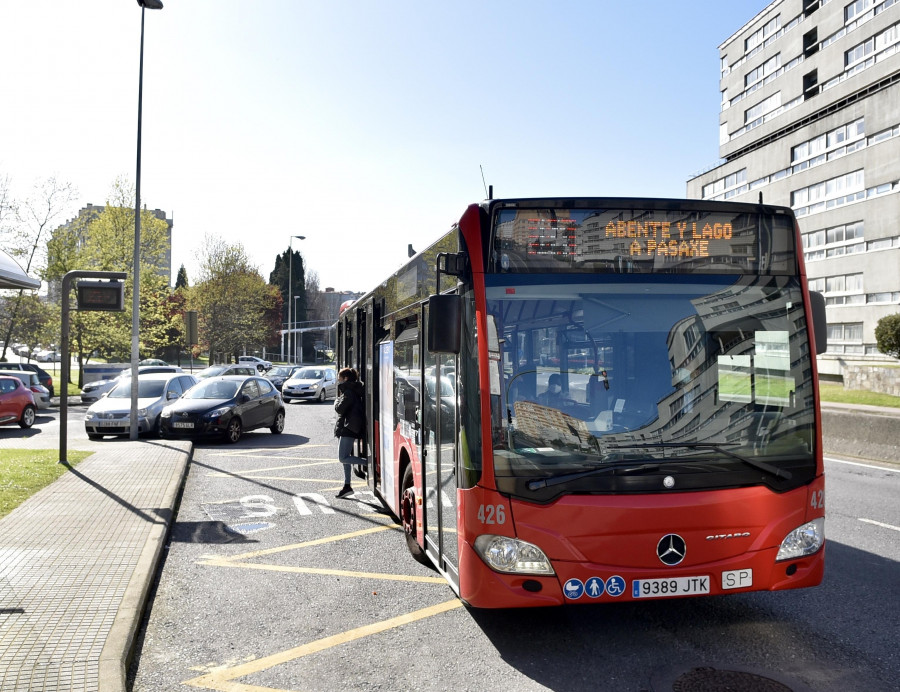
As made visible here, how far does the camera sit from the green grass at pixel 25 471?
383 inches

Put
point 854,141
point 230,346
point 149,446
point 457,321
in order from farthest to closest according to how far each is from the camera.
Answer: point 230,346
point 854,141
point 149,446
point 457,321

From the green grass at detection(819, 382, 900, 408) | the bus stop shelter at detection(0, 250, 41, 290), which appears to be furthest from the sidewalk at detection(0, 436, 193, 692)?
the green grass at detection(819, 382, 900, 408)

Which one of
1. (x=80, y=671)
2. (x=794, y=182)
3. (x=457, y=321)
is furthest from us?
(x=794, y=182)

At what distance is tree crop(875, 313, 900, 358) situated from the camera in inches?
1212

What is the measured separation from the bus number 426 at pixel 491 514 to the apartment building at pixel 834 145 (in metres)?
37.0

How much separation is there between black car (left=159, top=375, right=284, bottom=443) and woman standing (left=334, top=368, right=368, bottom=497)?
25.5ft

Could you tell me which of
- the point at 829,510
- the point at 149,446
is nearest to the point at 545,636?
the point at 829,510

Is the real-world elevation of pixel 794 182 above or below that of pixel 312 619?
above

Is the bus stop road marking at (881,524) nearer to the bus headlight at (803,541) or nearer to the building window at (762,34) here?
the bus headlight at (803,541)

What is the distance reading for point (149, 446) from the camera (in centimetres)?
1608

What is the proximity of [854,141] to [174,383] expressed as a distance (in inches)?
1431

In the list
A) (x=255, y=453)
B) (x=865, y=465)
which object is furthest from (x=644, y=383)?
(x=255, y=453)

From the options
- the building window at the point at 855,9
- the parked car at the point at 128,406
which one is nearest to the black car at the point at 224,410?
the parked car at the point at 128,406

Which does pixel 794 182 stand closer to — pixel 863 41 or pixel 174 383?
pixel 863 41
